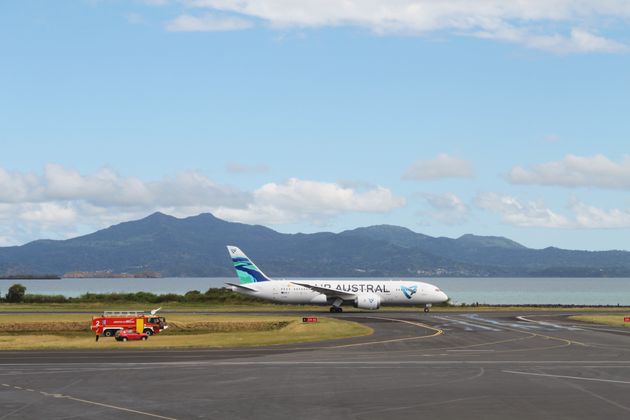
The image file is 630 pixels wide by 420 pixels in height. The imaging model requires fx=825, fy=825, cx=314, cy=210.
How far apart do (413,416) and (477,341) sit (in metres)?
28.4

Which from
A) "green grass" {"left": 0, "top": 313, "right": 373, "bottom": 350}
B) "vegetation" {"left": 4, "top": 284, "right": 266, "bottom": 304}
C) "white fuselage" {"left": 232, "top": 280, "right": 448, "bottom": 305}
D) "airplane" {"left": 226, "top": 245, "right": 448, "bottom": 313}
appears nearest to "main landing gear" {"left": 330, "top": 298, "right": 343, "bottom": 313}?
"airplane" {"left": 226, "top": 245, "right": 448, "bottom": 313}

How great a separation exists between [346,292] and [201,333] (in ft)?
83.9

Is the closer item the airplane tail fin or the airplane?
the airplane

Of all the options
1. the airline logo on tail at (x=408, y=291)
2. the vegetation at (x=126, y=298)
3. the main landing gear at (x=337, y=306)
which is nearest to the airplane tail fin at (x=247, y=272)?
the main landing gear at (x=337, y=306)

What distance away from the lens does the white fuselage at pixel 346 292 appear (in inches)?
3487

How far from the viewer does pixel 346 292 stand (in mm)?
87312

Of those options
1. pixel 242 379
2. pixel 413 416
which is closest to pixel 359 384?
pixel 242 379

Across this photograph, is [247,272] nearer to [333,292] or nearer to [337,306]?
[333,292]

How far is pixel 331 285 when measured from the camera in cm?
8894

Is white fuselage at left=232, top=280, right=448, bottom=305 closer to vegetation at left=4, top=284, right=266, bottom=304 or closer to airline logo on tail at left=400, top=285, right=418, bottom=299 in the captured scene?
airline logo on tail at left=400, top=285, right=418, bottom=299

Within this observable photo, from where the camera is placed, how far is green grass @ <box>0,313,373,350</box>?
5016 cm

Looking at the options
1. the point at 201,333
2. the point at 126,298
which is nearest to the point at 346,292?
the point at 201,333

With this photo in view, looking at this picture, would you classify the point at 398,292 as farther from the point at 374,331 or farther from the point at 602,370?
the point at 602,370

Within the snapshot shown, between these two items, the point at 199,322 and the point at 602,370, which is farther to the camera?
the point at 199,322
